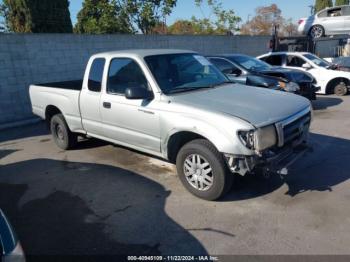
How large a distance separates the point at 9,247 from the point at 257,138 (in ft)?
8.38

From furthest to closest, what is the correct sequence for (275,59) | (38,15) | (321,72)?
(38,15), (275,59), (321,72)

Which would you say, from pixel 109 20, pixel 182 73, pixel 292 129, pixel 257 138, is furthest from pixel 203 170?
pixel 109 20

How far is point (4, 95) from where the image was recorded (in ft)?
30.7

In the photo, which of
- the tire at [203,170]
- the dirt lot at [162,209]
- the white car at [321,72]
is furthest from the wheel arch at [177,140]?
the white car at [321,72]

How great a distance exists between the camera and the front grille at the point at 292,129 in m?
4.02

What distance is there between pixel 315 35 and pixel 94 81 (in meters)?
17.3

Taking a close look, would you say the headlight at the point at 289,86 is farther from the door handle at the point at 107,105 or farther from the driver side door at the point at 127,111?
the door handle at the point at 107,105

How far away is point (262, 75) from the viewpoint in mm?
8992

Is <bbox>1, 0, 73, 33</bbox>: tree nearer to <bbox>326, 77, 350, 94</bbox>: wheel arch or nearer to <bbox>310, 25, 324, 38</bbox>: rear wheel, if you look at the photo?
<bbox>326, 77, 350, 94</bbox>: wheel arch

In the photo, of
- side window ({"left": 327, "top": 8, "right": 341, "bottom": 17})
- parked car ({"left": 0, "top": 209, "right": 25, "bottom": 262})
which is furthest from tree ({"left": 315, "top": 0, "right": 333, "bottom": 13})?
parked car ({"left": 0, "top": 209, "right": 25, "bottom": 262})

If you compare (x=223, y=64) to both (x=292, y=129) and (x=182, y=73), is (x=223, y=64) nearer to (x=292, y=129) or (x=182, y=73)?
(x=182, y=73)

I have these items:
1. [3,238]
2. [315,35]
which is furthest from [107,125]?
[315,35]

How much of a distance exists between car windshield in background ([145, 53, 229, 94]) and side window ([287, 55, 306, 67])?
7.24m

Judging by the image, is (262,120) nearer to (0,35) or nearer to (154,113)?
(154,113)
